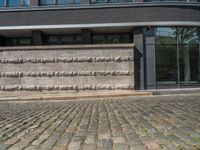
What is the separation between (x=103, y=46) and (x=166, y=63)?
4971mm

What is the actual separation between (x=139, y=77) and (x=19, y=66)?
8276 mm

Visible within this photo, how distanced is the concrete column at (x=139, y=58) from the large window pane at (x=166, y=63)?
1.22 metres

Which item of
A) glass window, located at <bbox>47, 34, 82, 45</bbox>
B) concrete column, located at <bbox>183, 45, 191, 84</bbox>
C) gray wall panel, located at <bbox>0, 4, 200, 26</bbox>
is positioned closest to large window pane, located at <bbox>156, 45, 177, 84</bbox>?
concrete column, located at <bbox>183, 45, 191, 84</bbox>

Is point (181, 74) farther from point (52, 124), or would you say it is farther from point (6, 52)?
point (52, 124)

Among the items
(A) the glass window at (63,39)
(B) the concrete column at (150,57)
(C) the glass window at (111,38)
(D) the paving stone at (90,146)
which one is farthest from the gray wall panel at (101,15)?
(D) the paving stone at (90,146)

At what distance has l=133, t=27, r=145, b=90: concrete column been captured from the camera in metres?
26.3

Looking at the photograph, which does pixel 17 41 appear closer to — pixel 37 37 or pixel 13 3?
pixel 37 37

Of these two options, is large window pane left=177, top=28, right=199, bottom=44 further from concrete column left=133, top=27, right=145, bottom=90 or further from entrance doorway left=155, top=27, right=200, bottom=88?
concrete column left=133, top=27, right=145, bottom=90

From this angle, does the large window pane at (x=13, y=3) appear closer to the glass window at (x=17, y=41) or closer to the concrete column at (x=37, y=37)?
the concrete column at (x=37, y=37)

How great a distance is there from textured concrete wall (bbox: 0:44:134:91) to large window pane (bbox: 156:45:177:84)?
248cm

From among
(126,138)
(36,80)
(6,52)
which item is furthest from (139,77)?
(126,138)

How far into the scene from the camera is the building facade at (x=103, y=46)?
996 inches

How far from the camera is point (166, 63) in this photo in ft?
89.2

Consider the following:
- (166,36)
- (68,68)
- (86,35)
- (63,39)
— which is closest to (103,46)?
(68,68)
